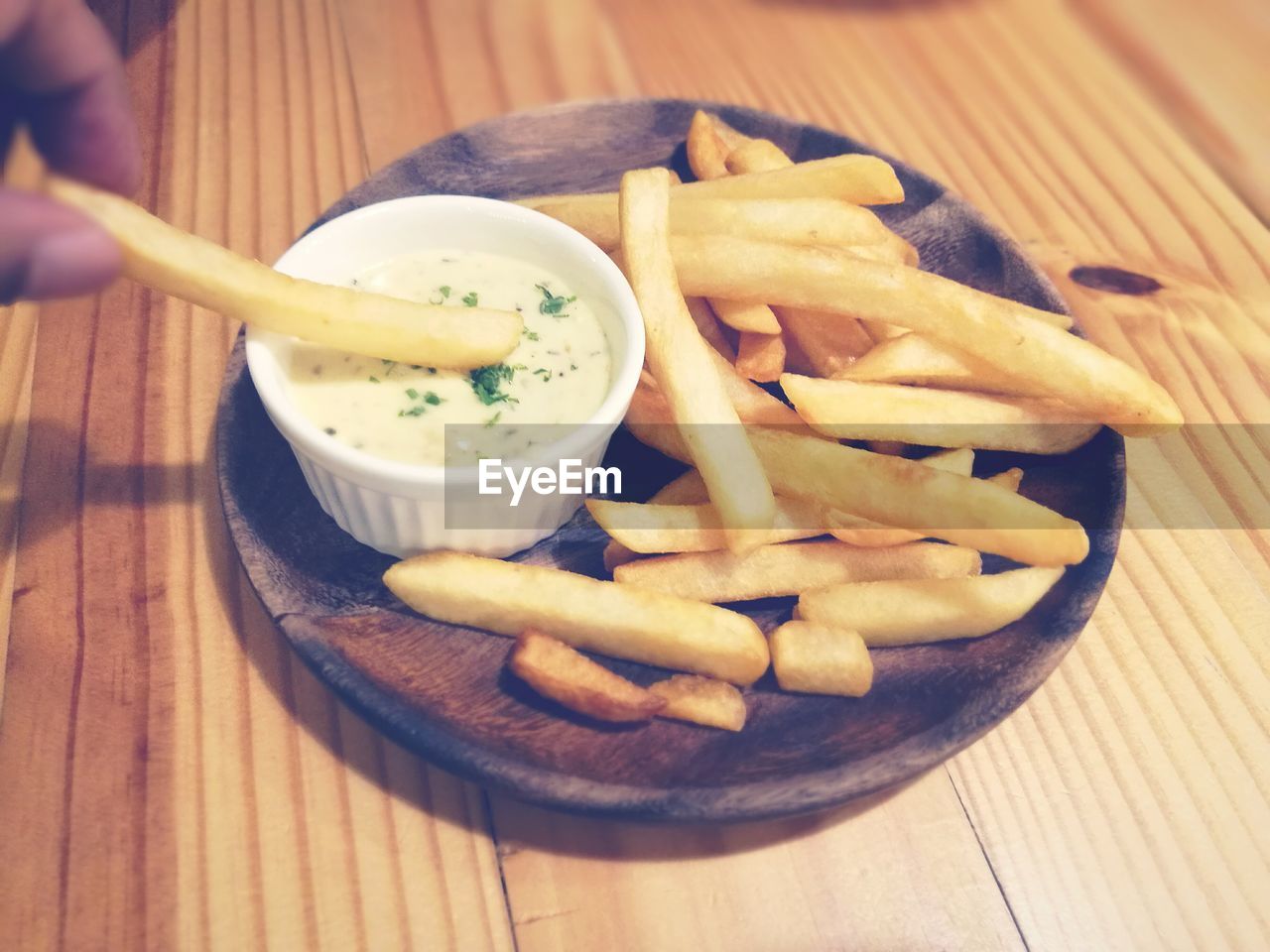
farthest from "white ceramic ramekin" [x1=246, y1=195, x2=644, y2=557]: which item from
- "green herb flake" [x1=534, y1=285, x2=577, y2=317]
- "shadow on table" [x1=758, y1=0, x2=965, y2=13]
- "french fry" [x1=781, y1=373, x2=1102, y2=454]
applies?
"shadow on table" [x1=758, y1=0, x2=965, y2=13]

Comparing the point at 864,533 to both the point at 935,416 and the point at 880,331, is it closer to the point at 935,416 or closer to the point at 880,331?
the point at 935,416

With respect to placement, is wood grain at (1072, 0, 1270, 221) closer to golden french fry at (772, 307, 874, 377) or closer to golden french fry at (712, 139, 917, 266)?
golden french fry at (712, 139, 917, 266)

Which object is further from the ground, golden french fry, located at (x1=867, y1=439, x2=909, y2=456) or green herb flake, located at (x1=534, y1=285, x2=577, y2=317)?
green herb flake, located at (x1=534, y1=285, x2=577, y2=317)

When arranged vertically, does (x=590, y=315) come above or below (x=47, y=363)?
above

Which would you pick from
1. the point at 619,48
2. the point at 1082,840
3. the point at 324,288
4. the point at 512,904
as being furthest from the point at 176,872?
the point at 619,48

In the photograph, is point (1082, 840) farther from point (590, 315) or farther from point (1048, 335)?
point (590, 315)

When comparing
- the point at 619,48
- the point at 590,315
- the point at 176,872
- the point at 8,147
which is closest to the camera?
the point at 8,147

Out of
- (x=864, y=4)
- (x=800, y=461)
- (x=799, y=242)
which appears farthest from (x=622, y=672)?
(x=864, y=4)
